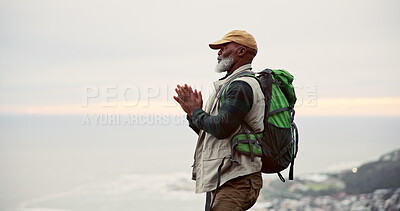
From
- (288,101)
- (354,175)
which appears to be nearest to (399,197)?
(354,175)

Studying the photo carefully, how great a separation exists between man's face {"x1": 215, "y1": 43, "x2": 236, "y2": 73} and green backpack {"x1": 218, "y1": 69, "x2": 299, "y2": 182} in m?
0.17

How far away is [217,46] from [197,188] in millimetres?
1112

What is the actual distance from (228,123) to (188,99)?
0.40 m

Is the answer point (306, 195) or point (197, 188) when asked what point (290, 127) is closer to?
point (197, 188)

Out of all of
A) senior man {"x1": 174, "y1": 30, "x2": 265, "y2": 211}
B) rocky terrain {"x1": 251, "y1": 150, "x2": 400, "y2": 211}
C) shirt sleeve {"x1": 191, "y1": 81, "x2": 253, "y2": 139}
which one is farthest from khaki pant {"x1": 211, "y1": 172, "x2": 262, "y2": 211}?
rocky terrain {"x1": 251, "y1": 150, "x2": 400, "y2": 211}

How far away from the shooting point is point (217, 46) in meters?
3.55

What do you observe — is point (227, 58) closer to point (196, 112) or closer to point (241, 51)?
point (241, 51)

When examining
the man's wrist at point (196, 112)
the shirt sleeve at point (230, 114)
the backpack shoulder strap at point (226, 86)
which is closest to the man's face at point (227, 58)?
the backpack shoulder strap at point (226, 86)

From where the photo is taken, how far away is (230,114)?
3.17m

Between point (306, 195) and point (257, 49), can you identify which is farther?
point (306, 195)

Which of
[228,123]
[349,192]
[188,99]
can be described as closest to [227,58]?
[188,99]

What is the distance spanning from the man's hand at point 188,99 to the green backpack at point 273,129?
169 millimetres

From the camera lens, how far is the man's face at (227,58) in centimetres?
350

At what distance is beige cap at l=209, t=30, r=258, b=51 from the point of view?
3447mm
